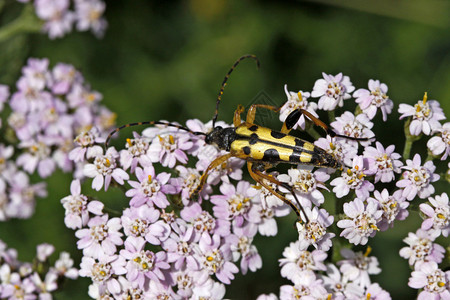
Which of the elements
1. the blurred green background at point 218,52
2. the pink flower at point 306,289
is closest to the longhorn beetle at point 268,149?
the pink flower at point 306,289

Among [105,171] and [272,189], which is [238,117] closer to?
[272,189]

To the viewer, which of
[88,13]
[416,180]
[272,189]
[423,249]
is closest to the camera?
[416,180]

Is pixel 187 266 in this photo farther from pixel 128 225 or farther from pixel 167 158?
pixel 167 158

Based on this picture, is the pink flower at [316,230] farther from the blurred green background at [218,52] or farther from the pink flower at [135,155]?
the blurred green background at [218,52]

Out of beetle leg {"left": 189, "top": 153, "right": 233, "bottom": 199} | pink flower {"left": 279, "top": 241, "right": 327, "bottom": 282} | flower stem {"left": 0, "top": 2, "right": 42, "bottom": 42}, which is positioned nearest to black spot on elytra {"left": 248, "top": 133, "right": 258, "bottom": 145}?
beetle leg {"left": 189, "top": 153, "right": 233, "bottom": 199}

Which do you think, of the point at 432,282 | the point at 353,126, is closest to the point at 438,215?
the point at 432,282

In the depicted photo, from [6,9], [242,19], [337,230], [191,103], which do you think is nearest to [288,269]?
[337,230]
